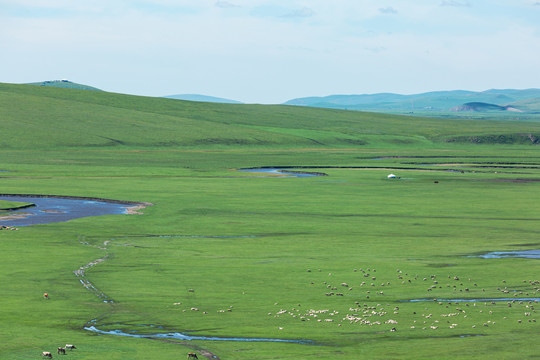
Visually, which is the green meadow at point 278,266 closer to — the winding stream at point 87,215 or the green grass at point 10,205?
the winding stream at point 87,215

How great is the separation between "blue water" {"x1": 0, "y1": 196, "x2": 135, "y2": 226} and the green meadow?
2.51 metres

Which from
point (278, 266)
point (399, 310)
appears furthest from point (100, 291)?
point (399, 310)

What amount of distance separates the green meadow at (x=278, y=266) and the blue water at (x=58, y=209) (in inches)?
98.8

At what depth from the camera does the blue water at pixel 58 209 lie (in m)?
54.6

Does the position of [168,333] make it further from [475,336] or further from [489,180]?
[489,180]

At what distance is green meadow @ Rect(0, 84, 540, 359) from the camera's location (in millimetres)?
25203

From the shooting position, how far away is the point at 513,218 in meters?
57.0

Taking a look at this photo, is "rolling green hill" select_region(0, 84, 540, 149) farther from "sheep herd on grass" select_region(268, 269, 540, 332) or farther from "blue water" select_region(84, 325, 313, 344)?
"blue water" select_region(84, 325, 313, 344)

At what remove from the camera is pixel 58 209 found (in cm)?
6109

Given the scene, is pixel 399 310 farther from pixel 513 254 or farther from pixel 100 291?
pixel 513 254

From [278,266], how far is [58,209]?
28.4 m

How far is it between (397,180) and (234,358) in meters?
66.7

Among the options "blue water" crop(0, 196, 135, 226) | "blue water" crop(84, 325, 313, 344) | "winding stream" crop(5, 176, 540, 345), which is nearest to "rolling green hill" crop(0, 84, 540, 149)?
"blue water" crop(0, 196, 135, 226)

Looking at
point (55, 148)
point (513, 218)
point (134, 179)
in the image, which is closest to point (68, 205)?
point (134, 179)
